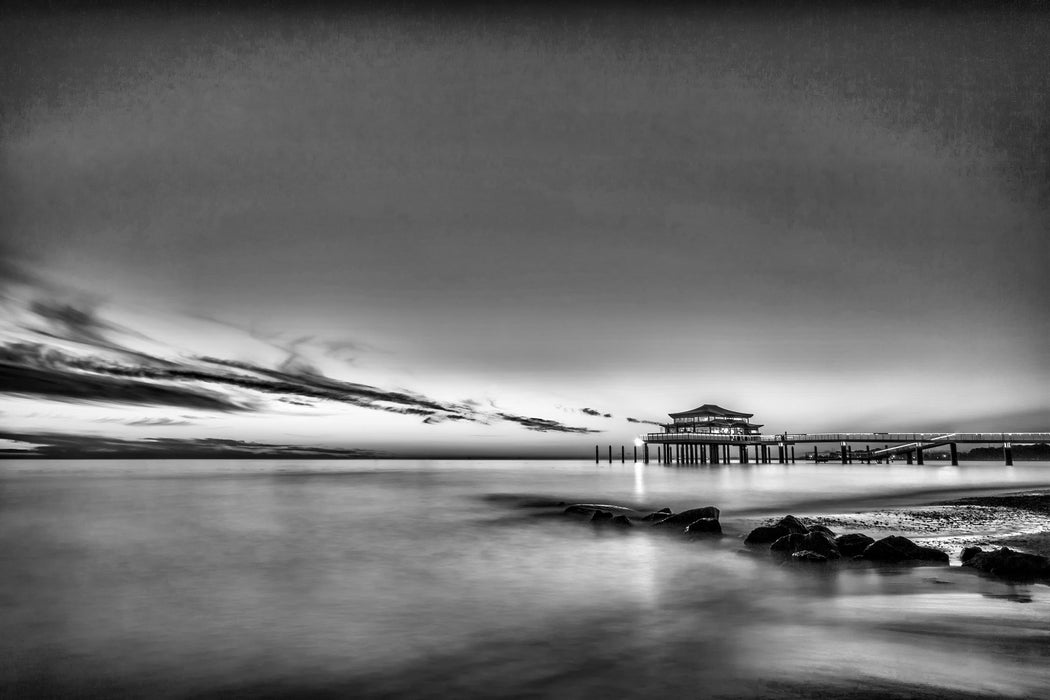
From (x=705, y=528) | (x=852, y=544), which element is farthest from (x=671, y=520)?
(x=852, y=544)

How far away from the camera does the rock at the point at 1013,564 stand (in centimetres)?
1038

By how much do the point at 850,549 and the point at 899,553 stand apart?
3.07ft

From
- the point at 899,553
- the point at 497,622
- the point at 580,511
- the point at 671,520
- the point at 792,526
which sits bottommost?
the point at 497,622

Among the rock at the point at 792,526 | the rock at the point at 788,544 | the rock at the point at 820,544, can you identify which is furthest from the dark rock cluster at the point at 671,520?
the rock at the point at 820,544

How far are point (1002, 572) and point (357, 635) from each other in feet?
35.4

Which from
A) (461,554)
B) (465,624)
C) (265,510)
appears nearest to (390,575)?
(461,554)

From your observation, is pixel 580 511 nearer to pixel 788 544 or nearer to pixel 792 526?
pixel 792 526

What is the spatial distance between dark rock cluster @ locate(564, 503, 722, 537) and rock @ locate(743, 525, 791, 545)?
5.73 feet

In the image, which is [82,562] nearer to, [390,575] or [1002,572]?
[390,575]

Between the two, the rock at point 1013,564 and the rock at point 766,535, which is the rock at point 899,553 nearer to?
the rock at point 1013,564

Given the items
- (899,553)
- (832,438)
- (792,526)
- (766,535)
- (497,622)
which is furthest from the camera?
(832,438)

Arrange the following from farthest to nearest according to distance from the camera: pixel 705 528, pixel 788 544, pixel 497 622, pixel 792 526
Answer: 1. pixel 705 528
2. pixel 792 526
3. pixel 788 544
4. pixel 497 622

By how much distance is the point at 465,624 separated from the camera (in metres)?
9.52

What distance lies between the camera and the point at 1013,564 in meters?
10.6
